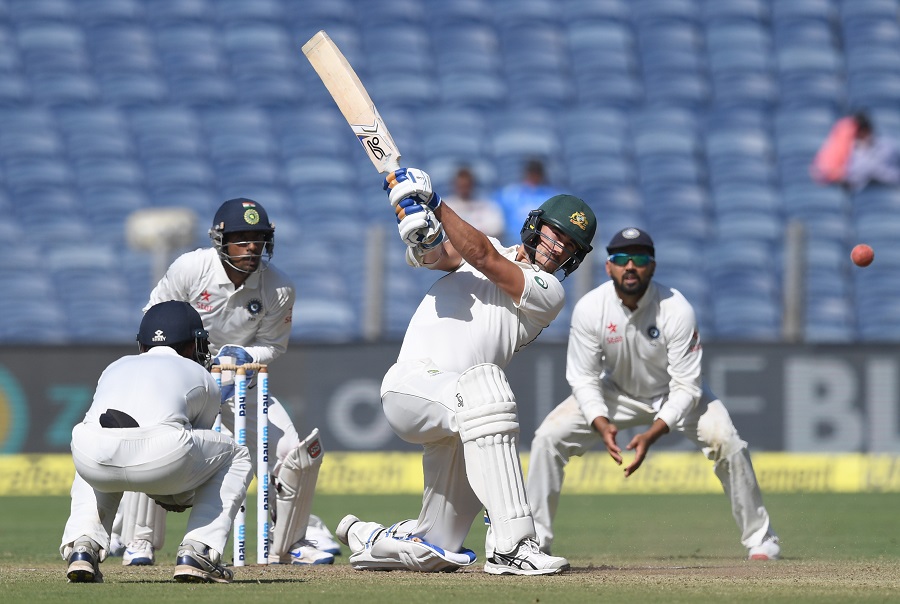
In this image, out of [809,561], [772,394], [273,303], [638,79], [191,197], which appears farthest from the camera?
[638,79]

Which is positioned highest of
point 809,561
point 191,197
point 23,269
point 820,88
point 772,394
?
point 820,88

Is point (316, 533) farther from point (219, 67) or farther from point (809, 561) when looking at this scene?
point (219, 67)

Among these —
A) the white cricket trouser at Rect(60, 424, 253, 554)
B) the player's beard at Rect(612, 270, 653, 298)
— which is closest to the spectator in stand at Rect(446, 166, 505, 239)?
the player's beard at Rect(612, 270, 653, 298)

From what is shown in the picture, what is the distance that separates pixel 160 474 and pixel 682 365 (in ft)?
10.9

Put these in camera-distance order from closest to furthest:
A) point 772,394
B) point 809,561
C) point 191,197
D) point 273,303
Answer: point 809,561 → point 273,303 → point 772,394 → point 191,197

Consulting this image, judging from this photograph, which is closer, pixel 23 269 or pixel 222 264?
pixel 222 264

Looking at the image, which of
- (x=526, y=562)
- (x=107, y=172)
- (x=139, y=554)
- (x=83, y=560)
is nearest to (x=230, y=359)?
(x=139, y=554)

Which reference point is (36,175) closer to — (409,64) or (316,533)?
(409,64)

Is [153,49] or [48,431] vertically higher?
[153,49]

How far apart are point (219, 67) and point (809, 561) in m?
12.0

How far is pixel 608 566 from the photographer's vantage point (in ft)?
21.8

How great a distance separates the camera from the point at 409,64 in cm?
1717

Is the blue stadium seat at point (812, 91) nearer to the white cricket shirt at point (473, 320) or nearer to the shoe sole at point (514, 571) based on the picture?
the white cricket shirt at point (473, 320)

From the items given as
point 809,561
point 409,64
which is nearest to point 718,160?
point 409,64
